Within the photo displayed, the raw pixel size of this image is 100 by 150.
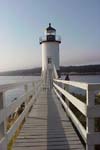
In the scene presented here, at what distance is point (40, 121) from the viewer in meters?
5.85

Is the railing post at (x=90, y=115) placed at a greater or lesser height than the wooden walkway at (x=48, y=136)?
greater

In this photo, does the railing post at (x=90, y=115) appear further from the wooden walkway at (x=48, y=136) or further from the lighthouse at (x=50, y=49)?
the lighthouse at (x=50, y=49)

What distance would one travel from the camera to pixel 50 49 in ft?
78.8

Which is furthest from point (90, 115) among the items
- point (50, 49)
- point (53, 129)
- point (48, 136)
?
point (50, 49)

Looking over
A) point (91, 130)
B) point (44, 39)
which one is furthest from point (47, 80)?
point (91, 130)

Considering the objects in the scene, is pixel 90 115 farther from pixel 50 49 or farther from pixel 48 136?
A: pixel 50 49

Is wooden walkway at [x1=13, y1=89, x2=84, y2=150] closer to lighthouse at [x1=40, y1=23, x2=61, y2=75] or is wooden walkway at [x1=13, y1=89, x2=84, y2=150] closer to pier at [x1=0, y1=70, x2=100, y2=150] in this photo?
pier at [x1=0, y1=70, x2=100, y2=150]

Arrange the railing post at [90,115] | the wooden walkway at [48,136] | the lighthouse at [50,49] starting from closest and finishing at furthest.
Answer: the railing post at [90,115] → the wooden walkway at [48,136] → the lighthouse at [50,49]

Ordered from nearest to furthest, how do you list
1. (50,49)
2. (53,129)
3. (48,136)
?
(48,136) → (53,129) → (50,49)

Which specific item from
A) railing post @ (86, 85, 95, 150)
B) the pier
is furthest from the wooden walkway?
railing post @ (86, 85, 95, 150)

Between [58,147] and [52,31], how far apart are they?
869 inches

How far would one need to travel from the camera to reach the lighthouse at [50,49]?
23.7m

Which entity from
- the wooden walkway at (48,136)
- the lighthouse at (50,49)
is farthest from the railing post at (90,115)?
the lighthouse at (50,49)

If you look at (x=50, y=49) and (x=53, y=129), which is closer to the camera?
(x=53, y=129)
